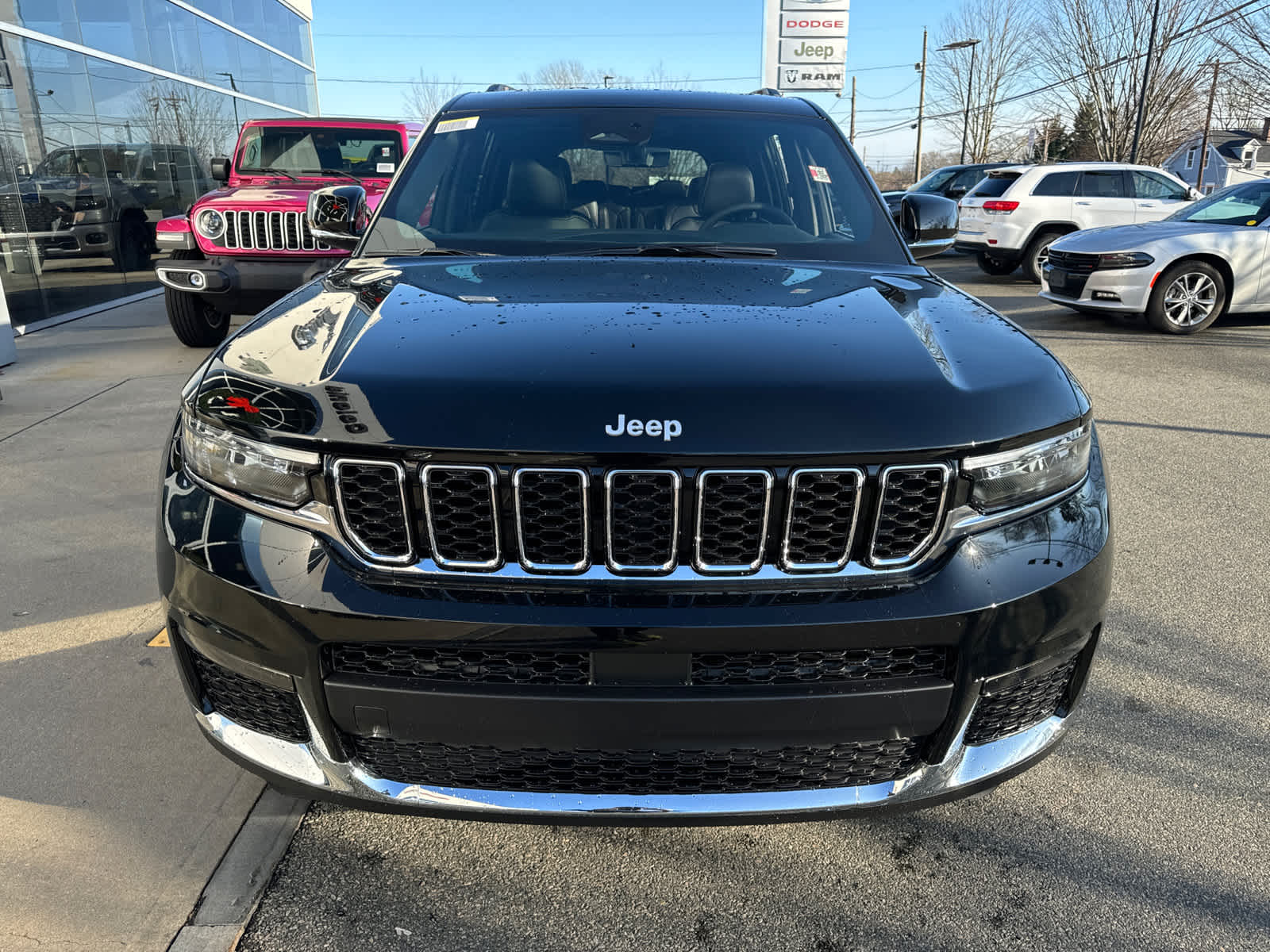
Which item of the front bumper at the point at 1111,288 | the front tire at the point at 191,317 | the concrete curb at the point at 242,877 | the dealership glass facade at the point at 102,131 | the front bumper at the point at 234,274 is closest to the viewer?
the concrete curb at the point at 242,877

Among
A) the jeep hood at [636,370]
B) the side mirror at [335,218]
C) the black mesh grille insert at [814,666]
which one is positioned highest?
the side mirror at [335,218]

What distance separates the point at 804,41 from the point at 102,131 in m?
22.7

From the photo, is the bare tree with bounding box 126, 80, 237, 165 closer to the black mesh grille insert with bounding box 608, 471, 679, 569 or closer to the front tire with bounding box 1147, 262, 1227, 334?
the front tire with bounding box 1147, 262, 1227, 334

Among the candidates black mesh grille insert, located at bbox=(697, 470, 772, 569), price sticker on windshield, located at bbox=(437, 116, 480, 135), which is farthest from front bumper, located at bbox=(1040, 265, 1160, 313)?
black mesh grille insert, located at bbox=(697, 470, 772, 569)

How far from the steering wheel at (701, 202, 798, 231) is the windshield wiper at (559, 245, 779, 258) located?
199mm

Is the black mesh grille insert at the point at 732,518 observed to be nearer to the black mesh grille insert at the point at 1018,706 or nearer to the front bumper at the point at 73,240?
the black mesh grille insert at the point at 1018,706

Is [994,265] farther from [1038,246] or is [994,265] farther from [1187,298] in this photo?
[1187,298]

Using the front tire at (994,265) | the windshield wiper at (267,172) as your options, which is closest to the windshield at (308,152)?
the windshield wiper at (267,172)

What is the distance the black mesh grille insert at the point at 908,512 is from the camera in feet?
5.45

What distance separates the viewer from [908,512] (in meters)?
1.68

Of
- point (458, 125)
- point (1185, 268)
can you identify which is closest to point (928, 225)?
point (458, 125)

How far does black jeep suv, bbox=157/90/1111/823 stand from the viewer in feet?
5.30

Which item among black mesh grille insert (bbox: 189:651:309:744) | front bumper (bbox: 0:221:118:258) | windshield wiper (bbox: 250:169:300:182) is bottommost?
black mesh grille insert (bbox: 189:651:309:744)

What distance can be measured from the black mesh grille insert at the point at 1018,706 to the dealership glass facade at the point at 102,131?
10.7 m
